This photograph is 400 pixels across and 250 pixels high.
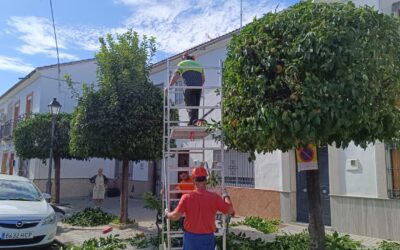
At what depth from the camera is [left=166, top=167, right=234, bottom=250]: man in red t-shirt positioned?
14.5 ft

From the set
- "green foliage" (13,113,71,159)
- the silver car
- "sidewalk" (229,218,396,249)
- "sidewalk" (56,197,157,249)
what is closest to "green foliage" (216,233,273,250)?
"sidewalk" (229,218,396,249)

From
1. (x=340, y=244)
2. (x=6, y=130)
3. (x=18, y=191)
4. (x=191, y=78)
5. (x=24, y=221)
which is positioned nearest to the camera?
(x=191, y=78)

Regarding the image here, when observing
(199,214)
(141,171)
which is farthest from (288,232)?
(141,171)

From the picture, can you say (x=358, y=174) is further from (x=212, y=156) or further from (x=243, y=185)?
(x=212, y=156)

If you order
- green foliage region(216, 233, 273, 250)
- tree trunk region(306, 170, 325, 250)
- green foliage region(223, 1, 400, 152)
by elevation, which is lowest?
green foliage region(216, 233, 273, 250)

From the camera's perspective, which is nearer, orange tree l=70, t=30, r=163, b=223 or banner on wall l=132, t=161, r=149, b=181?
orange tree l=70, t=30, r=163, b=223

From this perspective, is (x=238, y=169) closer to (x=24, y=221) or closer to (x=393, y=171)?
(x=393, y=171)

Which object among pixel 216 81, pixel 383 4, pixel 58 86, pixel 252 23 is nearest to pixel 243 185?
pixel 216 81

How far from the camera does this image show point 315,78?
4.55 m

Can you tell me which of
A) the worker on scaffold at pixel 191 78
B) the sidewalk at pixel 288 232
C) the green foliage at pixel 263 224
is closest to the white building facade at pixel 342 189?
the sidewalk at pixel 288 232

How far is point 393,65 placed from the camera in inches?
195

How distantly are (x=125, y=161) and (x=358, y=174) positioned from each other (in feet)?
19.8

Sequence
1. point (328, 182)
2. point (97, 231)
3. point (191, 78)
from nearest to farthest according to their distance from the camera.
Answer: point (191, 78) → point (328, 182) → point (97, 231)

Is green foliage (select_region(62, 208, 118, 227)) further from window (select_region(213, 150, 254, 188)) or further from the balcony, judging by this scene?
the balcony
